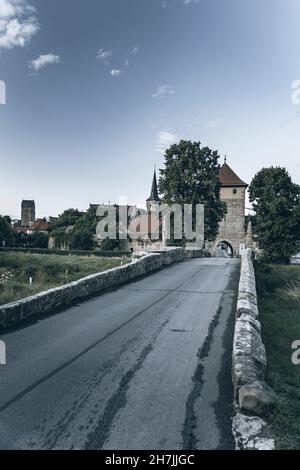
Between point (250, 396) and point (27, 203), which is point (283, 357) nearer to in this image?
point (250, 396)

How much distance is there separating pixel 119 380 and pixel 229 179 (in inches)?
1971

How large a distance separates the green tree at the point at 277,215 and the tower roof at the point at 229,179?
5.33 m

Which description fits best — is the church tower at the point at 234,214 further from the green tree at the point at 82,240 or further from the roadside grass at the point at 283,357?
the roadside grass at the point at 283,357

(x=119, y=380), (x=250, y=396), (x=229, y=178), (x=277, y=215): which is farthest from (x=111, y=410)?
(x=229, y=178)

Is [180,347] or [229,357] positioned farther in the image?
[180,347]

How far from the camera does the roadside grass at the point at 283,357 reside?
3.91 metres

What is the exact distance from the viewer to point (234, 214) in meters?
51.8

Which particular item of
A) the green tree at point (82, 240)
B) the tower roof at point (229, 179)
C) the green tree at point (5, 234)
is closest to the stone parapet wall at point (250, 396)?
the tower roof at point (229, 179)

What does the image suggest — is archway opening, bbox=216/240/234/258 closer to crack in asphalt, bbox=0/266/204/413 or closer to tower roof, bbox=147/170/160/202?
tower roof, bbox=147/170/160/202

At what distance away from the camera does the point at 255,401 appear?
13.1ft

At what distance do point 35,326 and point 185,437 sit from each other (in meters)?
4.88

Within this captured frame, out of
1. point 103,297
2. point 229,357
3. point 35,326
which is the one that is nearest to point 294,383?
point 229,357

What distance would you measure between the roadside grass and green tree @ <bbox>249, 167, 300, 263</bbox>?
30078 mm
